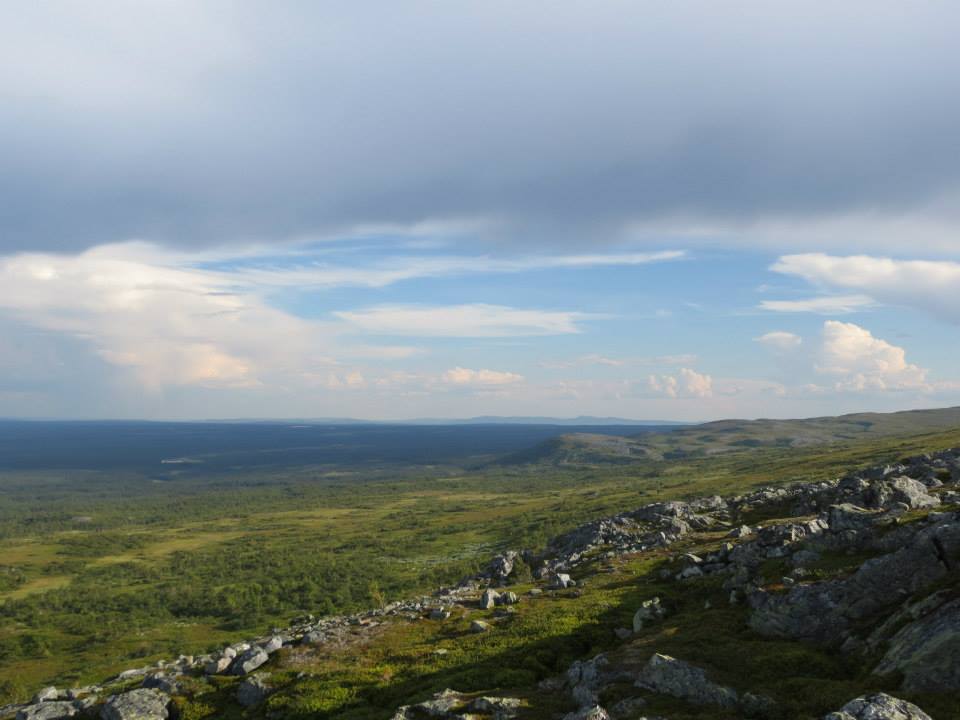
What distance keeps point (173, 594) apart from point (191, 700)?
139 metres

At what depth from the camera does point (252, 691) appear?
30516 mm

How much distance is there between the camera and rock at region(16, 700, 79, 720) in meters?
31.3

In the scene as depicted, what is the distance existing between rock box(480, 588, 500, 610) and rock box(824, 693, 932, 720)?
31932 mm

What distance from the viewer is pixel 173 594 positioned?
146875 millimetres

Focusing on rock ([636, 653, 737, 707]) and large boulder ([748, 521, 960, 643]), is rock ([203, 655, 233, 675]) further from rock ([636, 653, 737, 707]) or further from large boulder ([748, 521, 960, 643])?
large boulder ([748, 521, 960, 643])

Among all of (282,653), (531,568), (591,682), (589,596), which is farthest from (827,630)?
(531,568)

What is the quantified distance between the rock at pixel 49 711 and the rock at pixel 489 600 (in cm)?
2657

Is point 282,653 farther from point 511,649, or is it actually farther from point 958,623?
point 958,623

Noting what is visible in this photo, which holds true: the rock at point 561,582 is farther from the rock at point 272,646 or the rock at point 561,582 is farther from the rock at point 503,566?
the rock at point 272,646

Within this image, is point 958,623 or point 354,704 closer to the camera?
point 958,623

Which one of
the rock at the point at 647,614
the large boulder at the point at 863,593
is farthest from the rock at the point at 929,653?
the rock at the point at 647,614

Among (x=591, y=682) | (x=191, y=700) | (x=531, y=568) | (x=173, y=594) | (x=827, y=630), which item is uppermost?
(x=827, y=630)

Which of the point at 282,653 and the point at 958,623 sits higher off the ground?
the point at 958,623

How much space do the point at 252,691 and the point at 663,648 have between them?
2177 cm
